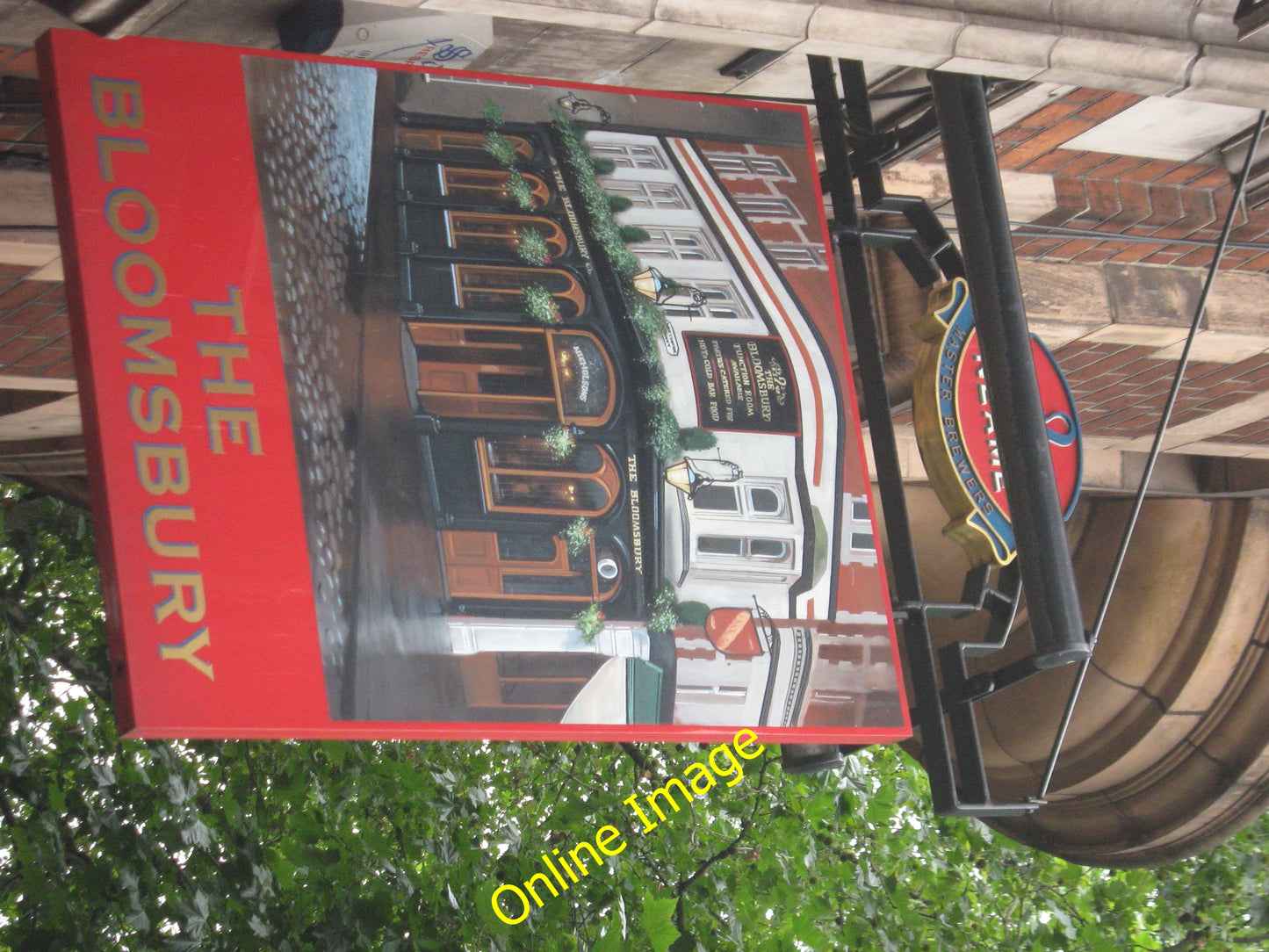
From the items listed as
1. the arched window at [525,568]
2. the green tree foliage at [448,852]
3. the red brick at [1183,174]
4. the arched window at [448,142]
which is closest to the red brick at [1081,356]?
the red brick at [1183,174]

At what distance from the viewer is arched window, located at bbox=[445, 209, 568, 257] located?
3479 mm

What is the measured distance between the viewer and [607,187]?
12.2ft

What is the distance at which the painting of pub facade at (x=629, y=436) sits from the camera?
3.14 m

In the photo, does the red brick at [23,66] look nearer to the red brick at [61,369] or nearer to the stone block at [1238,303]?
the red brick at [61,369]

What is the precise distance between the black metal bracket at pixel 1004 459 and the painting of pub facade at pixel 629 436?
0.90 ft

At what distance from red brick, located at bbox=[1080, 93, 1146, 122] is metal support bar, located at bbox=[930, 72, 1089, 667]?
125 cm

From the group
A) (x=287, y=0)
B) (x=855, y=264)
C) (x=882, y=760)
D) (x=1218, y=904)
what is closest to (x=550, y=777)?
(x=882, y=760)

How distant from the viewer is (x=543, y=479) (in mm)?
3227

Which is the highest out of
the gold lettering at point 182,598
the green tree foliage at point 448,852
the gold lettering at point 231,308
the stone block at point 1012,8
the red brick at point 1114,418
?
the stone block at point 1012,8

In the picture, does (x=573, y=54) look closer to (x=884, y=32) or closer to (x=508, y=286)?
(x=508, y=286)

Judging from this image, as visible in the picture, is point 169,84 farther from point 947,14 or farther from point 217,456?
point 947,14

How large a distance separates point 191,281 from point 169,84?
0.55 metres

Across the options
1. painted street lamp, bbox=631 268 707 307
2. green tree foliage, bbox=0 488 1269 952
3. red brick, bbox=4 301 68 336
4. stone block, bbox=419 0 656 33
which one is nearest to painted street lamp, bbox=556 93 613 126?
painted street lamp, bbox=631 268 707 307

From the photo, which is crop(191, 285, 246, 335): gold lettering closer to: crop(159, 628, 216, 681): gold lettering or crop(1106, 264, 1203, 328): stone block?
crop(159, 628, 216, 681): gold lettering
